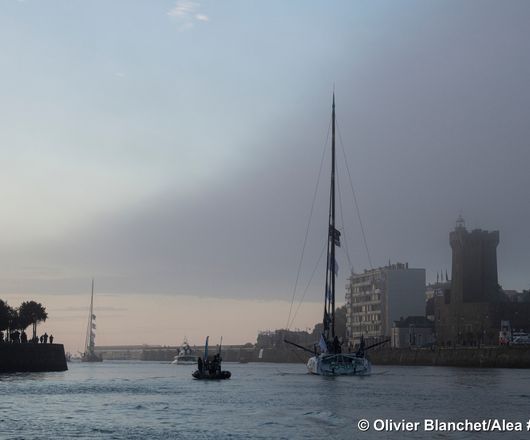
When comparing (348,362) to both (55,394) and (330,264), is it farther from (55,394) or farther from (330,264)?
(55,394)

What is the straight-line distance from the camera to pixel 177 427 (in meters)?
73.2

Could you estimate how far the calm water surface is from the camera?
69.6 meters

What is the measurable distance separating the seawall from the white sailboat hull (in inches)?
2282

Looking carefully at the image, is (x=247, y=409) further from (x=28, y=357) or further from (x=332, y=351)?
(x=28, y=357)

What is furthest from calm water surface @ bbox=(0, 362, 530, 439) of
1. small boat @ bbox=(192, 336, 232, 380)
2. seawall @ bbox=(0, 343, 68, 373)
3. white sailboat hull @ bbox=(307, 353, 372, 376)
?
seawall @ bbox=(0, 343, 68, 373)

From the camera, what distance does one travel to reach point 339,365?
136 meters

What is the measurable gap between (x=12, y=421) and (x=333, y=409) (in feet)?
89.0

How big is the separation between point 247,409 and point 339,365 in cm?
4855

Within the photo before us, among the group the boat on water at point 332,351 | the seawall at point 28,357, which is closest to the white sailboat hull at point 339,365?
the boat on water at point 332,351

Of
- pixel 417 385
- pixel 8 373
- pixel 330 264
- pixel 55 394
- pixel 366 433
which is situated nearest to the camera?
pixel 366 433

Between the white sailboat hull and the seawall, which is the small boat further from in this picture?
the seawall

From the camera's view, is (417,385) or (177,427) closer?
(177,427)

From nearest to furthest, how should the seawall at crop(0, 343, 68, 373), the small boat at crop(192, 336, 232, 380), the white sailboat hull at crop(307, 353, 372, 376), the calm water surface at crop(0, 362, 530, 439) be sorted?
the calm water surface at crop(0, 362, 530, 439)
the white sailboat hull at crop(307, 353, 372, 376)
the small boat at crop(192, 336, 232, 380)
the seawall at crop(0, 343, 68, 373)

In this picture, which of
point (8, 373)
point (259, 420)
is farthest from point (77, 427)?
point (8, 373)
